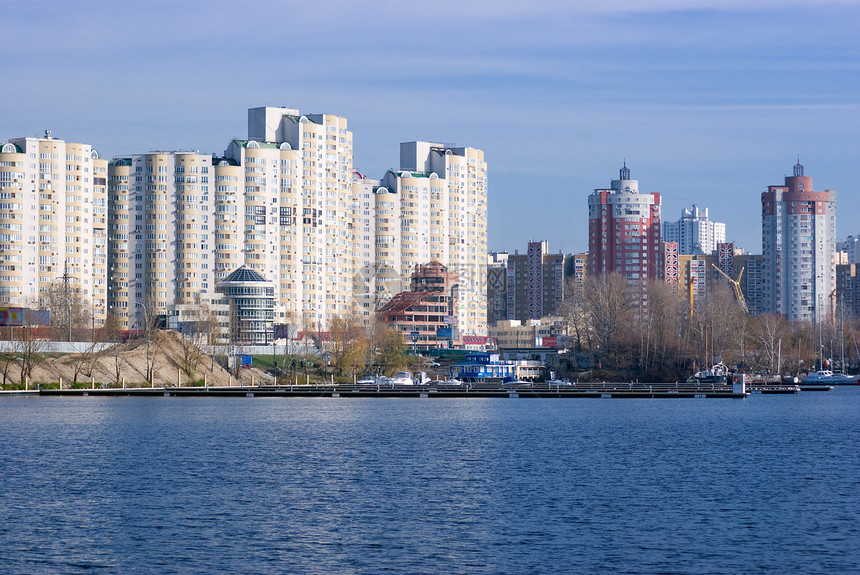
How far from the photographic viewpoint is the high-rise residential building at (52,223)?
550 feet

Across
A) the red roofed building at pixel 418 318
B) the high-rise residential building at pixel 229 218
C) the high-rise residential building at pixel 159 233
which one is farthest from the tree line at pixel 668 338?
the high-rise residential building at pixel 159 233

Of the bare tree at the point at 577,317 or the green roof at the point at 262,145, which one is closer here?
the bare tree at the point at 577,317

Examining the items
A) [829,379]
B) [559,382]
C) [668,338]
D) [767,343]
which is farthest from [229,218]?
[829,379]

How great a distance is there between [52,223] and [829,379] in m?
113

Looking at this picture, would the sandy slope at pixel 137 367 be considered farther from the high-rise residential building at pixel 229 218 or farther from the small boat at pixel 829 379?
the small boat at pixel 829 379

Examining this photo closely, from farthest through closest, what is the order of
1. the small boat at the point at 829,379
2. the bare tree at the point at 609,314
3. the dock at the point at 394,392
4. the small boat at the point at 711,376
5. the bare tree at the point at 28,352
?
the small boat at the point at 829,379 < the bare tree at the point at 609,314 < the small boat at the point at 711,376 < the dock at the point at 394,392 < the bare tree at the point at 28,352

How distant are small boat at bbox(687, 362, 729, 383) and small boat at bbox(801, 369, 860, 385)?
16.9 meters

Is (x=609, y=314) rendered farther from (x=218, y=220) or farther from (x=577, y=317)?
(x=218, y=220)

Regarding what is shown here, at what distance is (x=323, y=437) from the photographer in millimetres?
70562

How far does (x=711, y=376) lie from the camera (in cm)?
15062

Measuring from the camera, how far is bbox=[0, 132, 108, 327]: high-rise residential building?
168 metres

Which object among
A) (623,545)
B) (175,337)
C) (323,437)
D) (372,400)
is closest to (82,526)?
(623,545)

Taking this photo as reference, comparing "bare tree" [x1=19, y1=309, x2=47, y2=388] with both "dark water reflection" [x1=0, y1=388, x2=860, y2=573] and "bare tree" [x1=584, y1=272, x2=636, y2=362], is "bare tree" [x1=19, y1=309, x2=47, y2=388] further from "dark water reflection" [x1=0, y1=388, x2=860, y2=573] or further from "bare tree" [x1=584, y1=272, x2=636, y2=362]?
"bare tree" [x1=584, y1=272, x2=636, y2=362]

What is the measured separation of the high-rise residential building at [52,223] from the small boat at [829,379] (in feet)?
333
